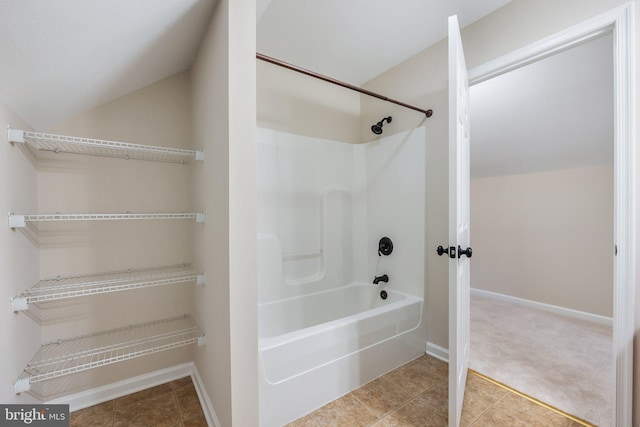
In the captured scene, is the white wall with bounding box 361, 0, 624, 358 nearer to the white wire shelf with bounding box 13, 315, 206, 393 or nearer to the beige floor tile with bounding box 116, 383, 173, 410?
the white wire shelf with bounding box 13, 315, 206, 393

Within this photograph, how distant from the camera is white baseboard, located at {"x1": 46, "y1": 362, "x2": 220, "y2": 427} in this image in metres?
1.50

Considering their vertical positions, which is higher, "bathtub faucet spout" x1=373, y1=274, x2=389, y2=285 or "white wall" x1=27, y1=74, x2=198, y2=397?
"white wall" x1=27, y1=74, x2=198, y2=397

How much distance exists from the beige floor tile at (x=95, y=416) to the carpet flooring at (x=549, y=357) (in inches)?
92.1

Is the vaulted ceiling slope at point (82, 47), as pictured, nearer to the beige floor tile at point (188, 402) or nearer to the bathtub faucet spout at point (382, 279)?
the beige floor tile at point (188, 402)

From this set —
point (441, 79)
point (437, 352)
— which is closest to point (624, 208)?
point (441, 79)

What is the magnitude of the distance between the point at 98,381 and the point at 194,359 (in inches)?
20.5

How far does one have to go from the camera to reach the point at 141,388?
5.62 feet

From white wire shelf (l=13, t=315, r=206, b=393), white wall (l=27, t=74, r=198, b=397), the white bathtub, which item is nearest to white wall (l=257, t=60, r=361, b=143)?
white wall (l=27, t=74, r=198, b=397)

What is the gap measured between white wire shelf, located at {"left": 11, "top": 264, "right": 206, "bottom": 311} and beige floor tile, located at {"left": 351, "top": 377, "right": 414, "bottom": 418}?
121 cm

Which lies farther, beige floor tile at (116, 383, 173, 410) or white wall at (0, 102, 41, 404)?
beige floor tile at (116, 383, 173, 410)

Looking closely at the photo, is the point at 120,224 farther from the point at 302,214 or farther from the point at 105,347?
the point at 302,214

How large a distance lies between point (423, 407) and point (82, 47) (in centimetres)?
241

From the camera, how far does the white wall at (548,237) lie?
8.86ft

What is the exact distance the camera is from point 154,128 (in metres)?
1.75
